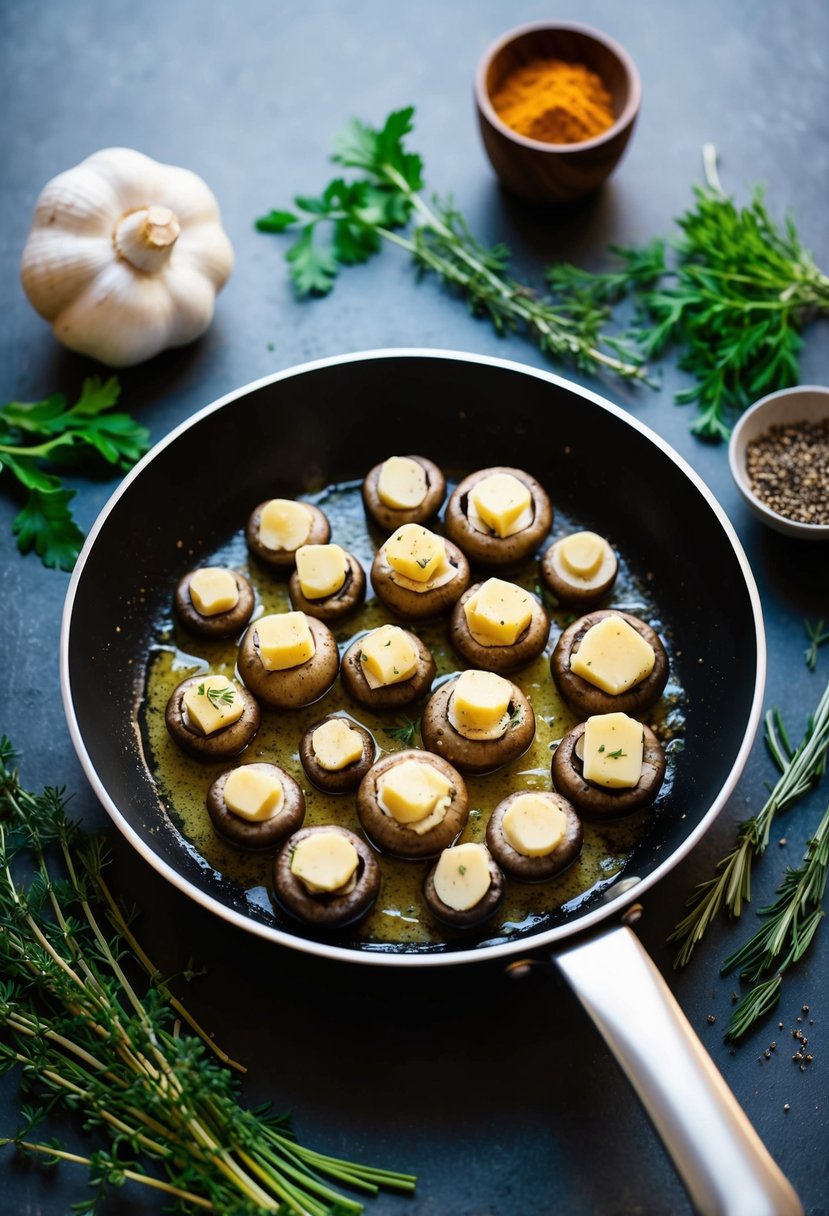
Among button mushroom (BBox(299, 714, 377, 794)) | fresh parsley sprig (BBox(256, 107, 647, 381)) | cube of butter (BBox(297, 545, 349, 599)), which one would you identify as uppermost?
Answer: fresh parsley sprig (BBox(256, 107, 647, 381))

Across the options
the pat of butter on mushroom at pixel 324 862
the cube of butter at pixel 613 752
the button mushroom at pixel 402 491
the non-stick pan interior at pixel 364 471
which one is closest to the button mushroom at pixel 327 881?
the pat of butter on mushroom at pixel 324 862

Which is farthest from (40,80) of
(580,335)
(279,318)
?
(580,335)

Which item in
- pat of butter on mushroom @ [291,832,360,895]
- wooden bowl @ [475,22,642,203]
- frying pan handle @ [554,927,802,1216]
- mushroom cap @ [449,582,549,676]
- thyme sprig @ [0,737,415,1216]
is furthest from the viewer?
wooden bowl @ [475,22,642,203]

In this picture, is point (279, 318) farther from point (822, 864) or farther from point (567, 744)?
point (822, 864)

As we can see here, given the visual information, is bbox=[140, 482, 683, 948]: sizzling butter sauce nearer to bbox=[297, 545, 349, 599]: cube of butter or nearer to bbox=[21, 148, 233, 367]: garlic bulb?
bbox=[297, 545, 349, 599]: cube of butter

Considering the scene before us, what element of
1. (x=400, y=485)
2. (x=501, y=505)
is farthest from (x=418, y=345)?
(x=501, y=505)

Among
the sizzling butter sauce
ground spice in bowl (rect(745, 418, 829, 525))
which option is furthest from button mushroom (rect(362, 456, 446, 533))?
ground spice in bowl (rect(745, 418, 829, 525))

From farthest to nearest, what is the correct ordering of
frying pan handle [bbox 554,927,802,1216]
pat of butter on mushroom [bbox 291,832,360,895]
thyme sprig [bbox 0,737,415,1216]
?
pat of butter on mushroom [bbox 291,832,360,895]
thyme sprig [bbox 0,737,415,1216]
frying pan handle [bbox 554,927,802,1216]
